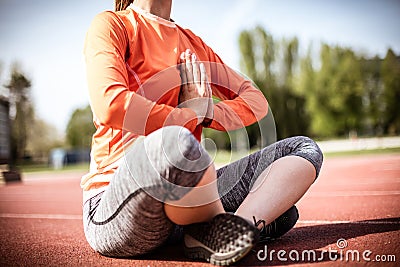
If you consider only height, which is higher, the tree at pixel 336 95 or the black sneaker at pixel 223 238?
the black sneaker at pixel 223 238

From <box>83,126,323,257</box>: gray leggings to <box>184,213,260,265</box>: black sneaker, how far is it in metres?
0.14

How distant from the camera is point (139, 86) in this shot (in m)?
2.06

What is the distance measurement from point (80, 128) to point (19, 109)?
19.7 m

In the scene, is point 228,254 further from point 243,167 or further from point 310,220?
point 310,220

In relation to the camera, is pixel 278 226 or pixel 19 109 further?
pixel 19 109

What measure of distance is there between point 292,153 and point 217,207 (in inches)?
22.1

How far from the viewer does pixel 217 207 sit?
177cm

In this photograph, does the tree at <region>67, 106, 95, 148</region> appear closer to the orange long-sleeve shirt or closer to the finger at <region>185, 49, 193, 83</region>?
the orange long-sleeve shirt

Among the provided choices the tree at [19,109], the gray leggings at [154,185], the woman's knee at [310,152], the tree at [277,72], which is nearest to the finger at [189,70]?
the gray leggings at [154,185]

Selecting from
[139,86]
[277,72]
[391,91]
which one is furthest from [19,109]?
[139,86]

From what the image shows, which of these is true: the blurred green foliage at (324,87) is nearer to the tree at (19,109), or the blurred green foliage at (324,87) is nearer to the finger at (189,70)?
the tree at (19,109)

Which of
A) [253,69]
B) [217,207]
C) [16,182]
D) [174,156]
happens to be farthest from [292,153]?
[253,69]

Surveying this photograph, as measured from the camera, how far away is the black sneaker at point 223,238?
63.7 inches
